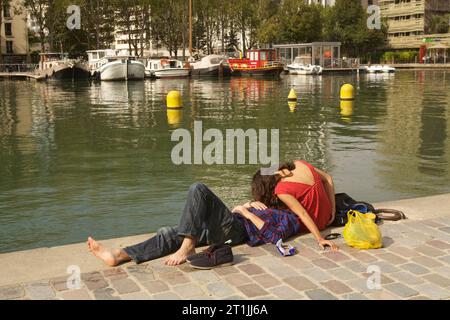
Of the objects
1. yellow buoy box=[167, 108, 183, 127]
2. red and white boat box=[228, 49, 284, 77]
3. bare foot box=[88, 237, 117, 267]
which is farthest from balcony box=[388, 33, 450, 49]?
bare foot box=[88, 237, 117, 267]

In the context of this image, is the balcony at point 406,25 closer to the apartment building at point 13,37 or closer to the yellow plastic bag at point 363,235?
the apartment building at point 13,37

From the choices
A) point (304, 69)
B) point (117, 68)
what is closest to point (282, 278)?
point (117, 68)

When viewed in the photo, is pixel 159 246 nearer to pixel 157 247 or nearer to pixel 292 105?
pixel 157 247

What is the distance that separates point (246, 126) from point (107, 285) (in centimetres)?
1423

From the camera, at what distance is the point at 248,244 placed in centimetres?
535

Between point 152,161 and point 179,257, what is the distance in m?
7.55

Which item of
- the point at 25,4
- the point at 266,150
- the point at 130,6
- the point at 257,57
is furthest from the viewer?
the point at 130,6

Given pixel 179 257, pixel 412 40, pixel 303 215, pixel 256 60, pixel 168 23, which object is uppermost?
pixel 168 23

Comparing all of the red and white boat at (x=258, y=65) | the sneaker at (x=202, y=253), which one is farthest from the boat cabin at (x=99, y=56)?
the sneaker at (x=202, y=253)

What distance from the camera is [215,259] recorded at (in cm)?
479

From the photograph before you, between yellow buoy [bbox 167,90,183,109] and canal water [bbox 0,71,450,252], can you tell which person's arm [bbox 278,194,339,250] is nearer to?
canal water [bbox 0,71,450,252]

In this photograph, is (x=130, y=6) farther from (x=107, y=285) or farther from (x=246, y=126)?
(x=107, y=285)

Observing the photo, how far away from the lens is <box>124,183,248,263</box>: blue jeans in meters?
4.91

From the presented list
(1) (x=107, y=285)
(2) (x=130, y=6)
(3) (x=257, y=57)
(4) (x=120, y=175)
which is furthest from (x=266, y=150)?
(2) (x=130, y=6)
